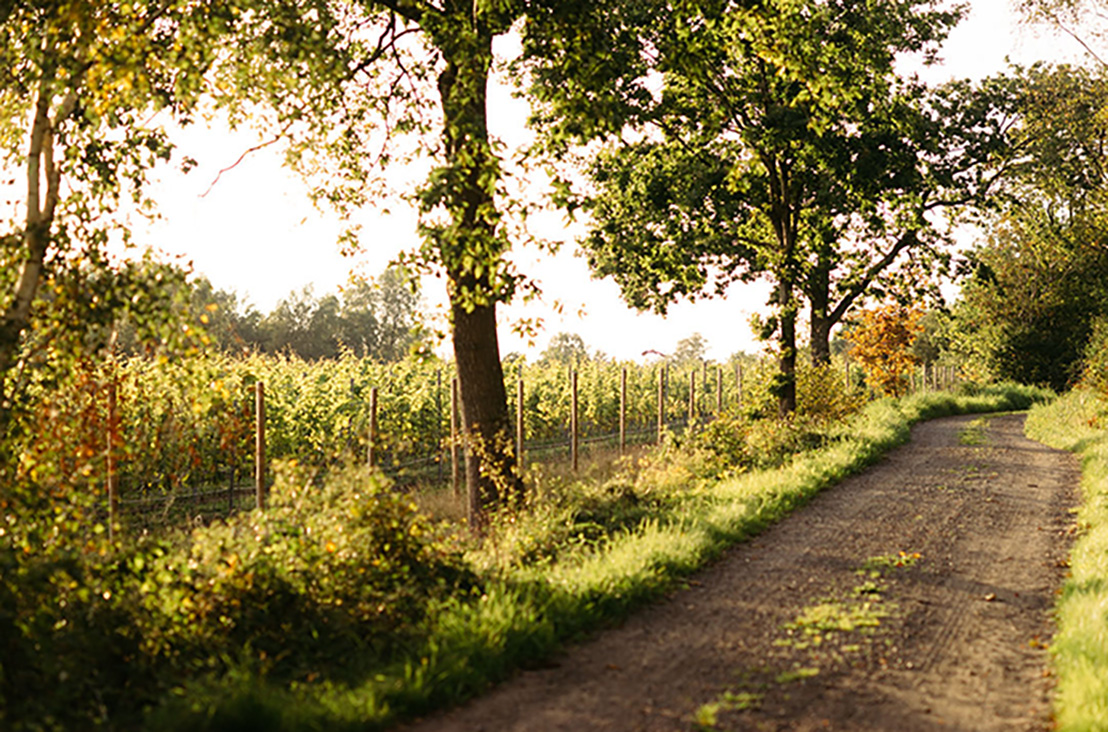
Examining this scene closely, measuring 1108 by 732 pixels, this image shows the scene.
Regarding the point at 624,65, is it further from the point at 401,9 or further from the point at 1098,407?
the point at 1098,407

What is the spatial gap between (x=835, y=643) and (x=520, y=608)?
1.99 m

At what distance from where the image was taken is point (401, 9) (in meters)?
9.82

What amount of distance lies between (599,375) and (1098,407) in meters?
14.0

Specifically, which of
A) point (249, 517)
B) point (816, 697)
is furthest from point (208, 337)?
point (816, 697)

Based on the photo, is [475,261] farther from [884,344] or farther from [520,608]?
[884,344]

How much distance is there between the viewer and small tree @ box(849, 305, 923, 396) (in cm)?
3325

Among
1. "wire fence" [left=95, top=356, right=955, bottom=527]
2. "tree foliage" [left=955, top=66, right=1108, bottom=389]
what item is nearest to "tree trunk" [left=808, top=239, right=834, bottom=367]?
"wire fence" [left=95, top=356, right=955, bottom=527]

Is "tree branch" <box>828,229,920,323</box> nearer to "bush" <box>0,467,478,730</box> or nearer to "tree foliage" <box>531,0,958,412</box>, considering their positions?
"tree foliage" <box>531,0,958,412</box>

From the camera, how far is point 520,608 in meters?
5.80

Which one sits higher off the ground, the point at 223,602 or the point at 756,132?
the point at 756,132

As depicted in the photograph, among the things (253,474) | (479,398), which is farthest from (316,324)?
(479,398)

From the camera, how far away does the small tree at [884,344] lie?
33.2 metres

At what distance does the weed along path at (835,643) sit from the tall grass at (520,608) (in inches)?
6.4

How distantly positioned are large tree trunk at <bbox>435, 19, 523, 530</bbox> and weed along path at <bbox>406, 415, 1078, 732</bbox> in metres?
2.87
